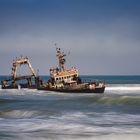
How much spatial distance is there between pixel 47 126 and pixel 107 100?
2180cm

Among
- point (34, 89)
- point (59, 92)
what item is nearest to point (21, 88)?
point (34, 89)

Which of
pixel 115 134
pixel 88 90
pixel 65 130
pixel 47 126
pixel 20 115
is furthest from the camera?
pixel 88 90

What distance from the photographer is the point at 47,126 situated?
21.3 meters

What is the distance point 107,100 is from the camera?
42531 millimetres

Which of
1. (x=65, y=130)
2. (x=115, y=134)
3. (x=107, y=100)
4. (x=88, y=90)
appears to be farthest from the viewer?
(x=88, y=90)

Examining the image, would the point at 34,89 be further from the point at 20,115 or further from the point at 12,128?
the point at 12,128

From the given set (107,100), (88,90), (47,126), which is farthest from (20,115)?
(88,90)

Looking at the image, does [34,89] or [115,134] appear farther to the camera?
[34,89]

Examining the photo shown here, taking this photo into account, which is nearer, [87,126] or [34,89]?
[87,126]

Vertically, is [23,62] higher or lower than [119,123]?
higher

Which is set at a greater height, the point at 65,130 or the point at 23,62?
the point at 23,62

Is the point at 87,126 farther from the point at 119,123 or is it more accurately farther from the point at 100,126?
the point at 119,123

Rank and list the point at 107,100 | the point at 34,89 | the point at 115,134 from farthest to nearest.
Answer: the point at 34,89
the point at 107,100
the point at 115,134

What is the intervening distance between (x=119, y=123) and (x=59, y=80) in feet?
138
